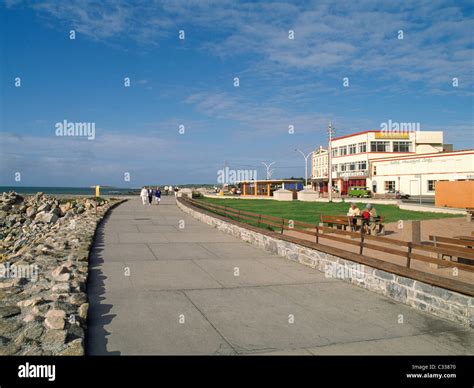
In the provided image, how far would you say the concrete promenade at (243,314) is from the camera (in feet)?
17.7

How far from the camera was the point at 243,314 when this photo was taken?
669 cm

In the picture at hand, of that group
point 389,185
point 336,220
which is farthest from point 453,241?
point 389,185

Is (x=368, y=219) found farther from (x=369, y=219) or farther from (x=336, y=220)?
(x=336, y=220)

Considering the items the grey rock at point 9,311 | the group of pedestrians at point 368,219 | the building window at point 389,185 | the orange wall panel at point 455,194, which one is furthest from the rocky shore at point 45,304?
the building window at point 389,185

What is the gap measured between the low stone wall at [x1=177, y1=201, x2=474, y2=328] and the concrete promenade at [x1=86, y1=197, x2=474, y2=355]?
0.55 feet

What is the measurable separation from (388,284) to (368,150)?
65882mm

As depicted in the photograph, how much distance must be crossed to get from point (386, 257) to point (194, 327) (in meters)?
7.02

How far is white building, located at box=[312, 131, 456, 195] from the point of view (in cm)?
7050

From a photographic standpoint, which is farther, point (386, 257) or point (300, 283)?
point (386, 257)

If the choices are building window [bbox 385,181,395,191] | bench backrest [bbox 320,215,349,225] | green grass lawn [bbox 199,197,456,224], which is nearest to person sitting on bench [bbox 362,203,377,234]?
bench backrest [bbox 320,215,349,225]
